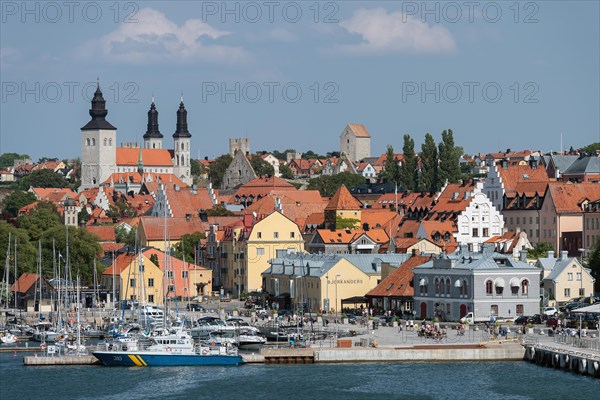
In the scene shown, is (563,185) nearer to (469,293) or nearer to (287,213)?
(287,213)

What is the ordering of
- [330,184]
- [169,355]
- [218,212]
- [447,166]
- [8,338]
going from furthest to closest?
[330,184], [447,166], [218,212], [8,338], [169,355]

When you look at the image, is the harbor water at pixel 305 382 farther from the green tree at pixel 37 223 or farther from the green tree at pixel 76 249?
the green tree at pixel 37 223

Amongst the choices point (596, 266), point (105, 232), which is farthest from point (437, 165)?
point (596, 266)

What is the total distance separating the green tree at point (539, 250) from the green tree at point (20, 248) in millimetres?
32320

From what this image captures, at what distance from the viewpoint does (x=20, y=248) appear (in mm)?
120000

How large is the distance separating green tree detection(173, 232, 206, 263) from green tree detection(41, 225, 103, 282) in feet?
19.4

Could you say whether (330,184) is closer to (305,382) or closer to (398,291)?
(398,291)

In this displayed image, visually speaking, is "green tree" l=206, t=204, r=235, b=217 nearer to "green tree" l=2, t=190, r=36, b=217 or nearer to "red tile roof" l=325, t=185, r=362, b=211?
"red tile roof" l=325, t=185, r=362, b=211

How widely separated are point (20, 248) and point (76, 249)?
12.2ft

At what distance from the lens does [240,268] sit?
119812 millimetres

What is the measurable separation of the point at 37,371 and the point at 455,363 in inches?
732

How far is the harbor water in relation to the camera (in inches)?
2835

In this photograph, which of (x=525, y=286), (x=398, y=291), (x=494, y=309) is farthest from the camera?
(x=398, y=291)

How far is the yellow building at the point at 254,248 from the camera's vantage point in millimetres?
118375
